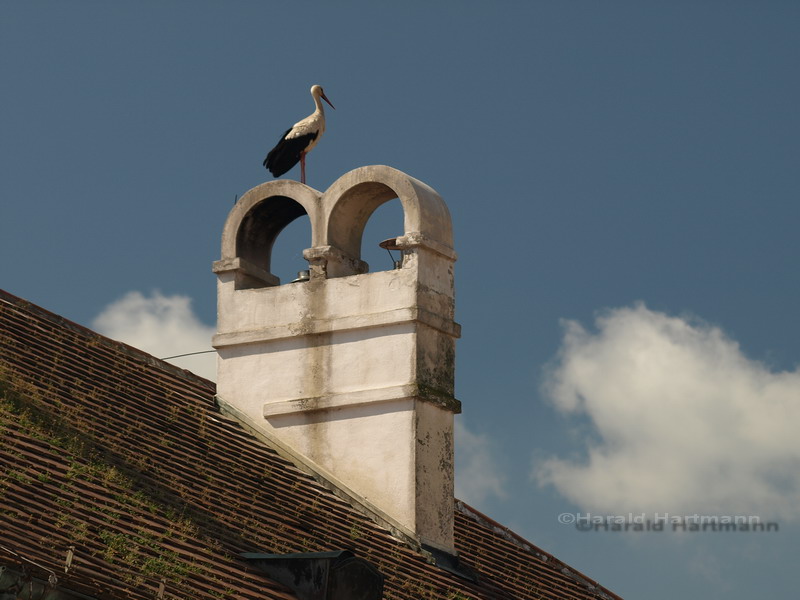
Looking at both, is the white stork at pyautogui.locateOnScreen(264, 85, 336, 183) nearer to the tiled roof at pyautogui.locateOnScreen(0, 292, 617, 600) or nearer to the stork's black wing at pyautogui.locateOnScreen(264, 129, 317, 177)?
the stork's black wing at pyautogui.locateOnScreen(264, 129, 317, 177)

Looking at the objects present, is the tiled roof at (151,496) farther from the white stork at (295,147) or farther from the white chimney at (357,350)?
the white stork at (295,147)

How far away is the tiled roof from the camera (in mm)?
11398

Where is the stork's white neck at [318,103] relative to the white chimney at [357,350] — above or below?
above

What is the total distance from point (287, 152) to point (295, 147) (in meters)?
0.11

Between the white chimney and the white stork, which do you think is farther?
the white stork

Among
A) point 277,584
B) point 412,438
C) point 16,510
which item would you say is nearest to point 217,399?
point 412,438

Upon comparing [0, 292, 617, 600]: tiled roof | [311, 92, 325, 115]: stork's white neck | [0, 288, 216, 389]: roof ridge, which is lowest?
[0, 292, 617, 600]: tiled roof

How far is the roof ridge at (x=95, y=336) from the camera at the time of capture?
1590 cm

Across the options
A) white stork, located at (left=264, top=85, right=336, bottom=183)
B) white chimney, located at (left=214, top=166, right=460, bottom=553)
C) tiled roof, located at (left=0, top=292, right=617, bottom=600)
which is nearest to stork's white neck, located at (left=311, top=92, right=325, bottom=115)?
white stork, located at (left=264, top=85, right=336, bottom=183)

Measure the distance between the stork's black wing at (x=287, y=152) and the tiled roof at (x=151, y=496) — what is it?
2732mm

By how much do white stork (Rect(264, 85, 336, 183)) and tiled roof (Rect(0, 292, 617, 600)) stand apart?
275 centimetres

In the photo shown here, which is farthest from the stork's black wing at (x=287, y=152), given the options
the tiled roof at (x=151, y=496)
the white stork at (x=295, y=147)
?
the tiled roof at (x=151, y=496)

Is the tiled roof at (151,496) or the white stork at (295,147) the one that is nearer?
the tiled roof at (151,496)

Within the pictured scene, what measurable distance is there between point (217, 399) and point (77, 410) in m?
3.16
